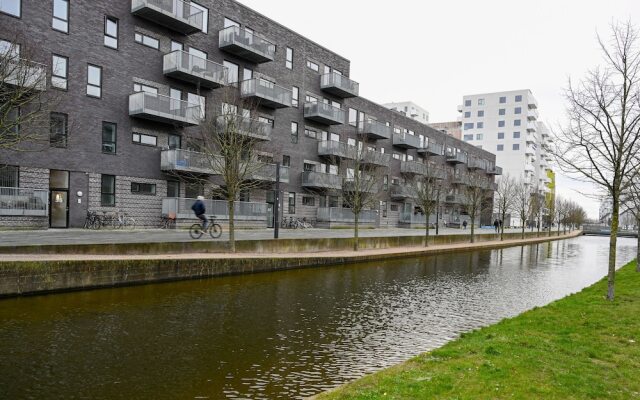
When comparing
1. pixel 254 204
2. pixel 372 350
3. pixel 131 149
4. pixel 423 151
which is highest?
pixel 423 151

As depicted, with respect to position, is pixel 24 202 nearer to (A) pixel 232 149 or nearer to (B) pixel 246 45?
(A) pixel 232 149

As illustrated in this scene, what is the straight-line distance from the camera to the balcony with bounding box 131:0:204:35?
24.5m

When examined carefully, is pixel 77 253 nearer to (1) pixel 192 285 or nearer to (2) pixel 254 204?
(1) pixel 192 285

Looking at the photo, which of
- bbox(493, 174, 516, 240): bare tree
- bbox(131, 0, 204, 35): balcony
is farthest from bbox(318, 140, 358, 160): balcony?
bbox(493, 174, 516, 240): bare tree

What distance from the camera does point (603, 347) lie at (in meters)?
6.71

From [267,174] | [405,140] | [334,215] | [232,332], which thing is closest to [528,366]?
[232,332]

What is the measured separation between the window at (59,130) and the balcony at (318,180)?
1788 centimetres

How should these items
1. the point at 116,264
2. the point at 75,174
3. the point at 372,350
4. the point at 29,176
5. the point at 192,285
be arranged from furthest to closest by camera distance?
the point at 75,174 < the point at 29,176 < the point at 192,285 < the point at 116,264 < the point at 372,350

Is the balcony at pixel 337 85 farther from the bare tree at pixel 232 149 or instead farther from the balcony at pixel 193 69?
the balcony at pixel 193 69

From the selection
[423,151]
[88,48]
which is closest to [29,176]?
[88,48]

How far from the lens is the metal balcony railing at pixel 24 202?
19.9 metres

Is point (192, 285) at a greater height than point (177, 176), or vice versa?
point (177, 176)

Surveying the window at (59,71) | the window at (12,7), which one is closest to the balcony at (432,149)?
the window at (59,71)

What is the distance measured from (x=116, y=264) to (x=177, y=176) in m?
14.8
